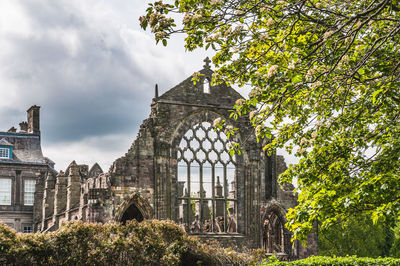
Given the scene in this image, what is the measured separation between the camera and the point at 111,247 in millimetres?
15922

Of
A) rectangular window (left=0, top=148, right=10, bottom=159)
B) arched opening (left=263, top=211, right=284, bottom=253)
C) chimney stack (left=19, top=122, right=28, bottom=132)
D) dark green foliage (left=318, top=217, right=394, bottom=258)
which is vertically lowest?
dark green foliage (left=318, top=217, right=394, bottom=258)

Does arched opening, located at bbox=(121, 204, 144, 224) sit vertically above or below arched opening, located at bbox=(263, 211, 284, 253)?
above

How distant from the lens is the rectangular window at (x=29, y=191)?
139 ft

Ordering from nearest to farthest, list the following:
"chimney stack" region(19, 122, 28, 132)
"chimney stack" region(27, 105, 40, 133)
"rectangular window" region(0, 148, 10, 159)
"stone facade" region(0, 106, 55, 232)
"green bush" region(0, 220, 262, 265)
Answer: "green bush" region(0, 220, 262, 265), "stone facade" region(0, 106, 55, 232), "rectangular window" region(0, 148, 10, 159), "chimney stack" region(27, 105, 40, 133), "chimney stack" region(19, 122, 28, 132)

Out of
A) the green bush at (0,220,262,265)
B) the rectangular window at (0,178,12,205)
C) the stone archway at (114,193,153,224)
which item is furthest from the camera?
the rectangular window at (0,178,12,205)

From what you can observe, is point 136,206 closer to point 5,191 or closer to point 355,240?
point 5,191

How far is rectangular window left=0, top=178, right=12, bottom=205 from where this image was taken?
41500mm

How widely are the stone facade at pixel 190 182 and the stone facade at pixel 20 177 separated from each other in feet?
53.0

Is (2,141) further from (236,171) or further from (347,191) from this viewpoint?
(347,191)

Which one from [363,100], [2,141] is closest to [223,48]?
[363,100]

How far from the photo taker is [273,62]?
37.6 feet

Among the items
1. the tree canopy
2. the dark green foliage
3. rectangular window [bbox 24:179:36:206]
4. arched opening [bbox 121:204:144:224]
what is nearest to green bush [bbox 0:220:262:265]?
the tree canopy

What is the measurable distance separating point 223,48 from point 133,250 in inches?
319

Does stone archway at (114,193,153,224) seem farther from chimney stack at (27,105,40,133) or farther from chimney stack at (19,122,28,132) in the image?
chimney stack at (19,122,28,132)
